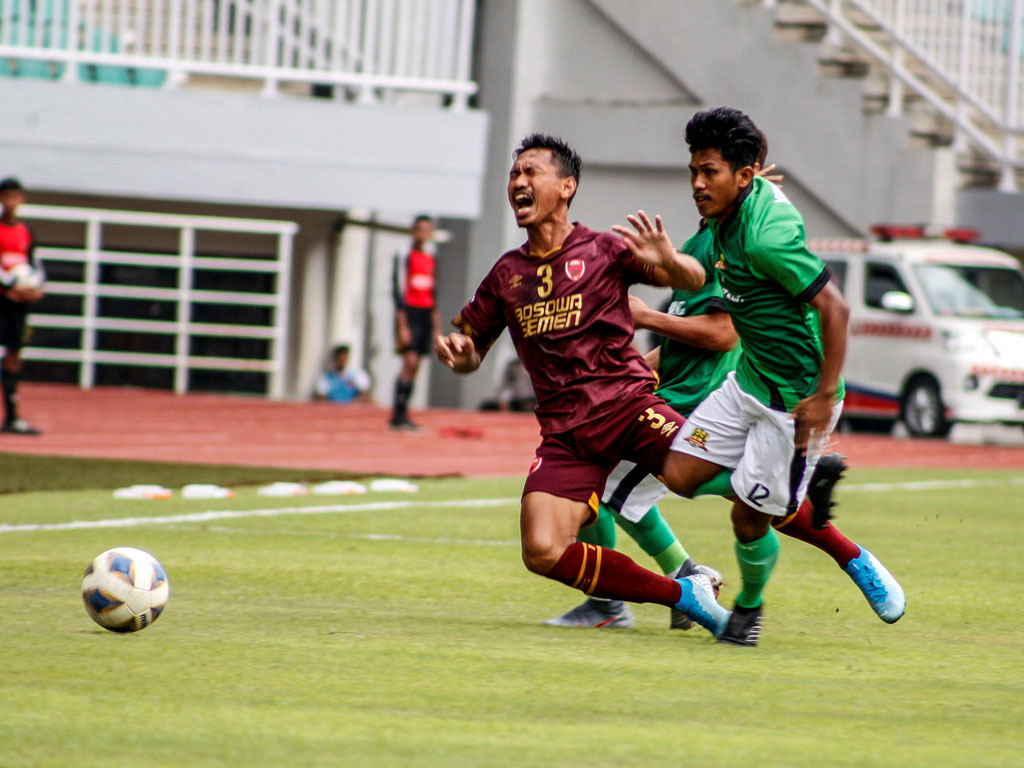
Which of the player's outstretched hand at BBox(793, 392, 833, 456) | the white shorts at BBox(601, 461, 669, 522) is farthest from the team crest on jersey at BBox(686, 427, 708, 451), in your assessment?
the white shorts at BBox(601, 461, 669, 522)

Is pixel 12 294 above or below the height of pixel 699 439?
below

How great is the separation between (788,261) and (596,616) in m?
1.61

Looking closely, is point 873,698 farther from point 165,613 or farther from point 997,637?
point 165,613

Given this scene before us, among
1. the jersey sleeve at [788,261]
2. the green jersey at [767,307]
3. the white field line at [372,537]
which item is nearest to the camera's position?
the jersey sleeve at [788,261]

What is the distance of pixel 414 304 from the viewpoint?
17.2 m

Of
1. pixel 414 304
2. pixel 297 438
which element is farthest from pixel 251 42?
pixel 297 438

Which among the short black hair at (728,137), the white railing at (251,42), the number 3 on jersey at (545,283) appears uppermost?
the white railing at (251,42)

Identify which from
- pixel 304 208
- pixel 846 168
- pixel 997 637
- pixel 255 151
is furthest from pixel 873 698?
pixel 846 168

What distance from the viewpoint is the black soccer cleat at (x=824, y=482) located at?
590 cm

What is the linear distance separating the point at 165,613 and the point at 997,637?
9.95ft

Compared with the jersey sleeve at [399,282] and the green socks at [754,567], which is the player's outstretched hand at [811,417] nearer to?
the green socks at [754,567]

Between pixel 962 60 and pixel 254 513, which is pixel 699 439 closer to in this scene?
pixel 254 513

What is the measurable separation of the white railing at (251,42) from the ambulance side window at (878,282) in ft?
18.0

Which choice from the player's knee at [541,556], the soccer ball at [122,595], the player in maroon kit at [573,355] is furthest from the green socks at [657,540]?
the soccer ball at [122,595]
